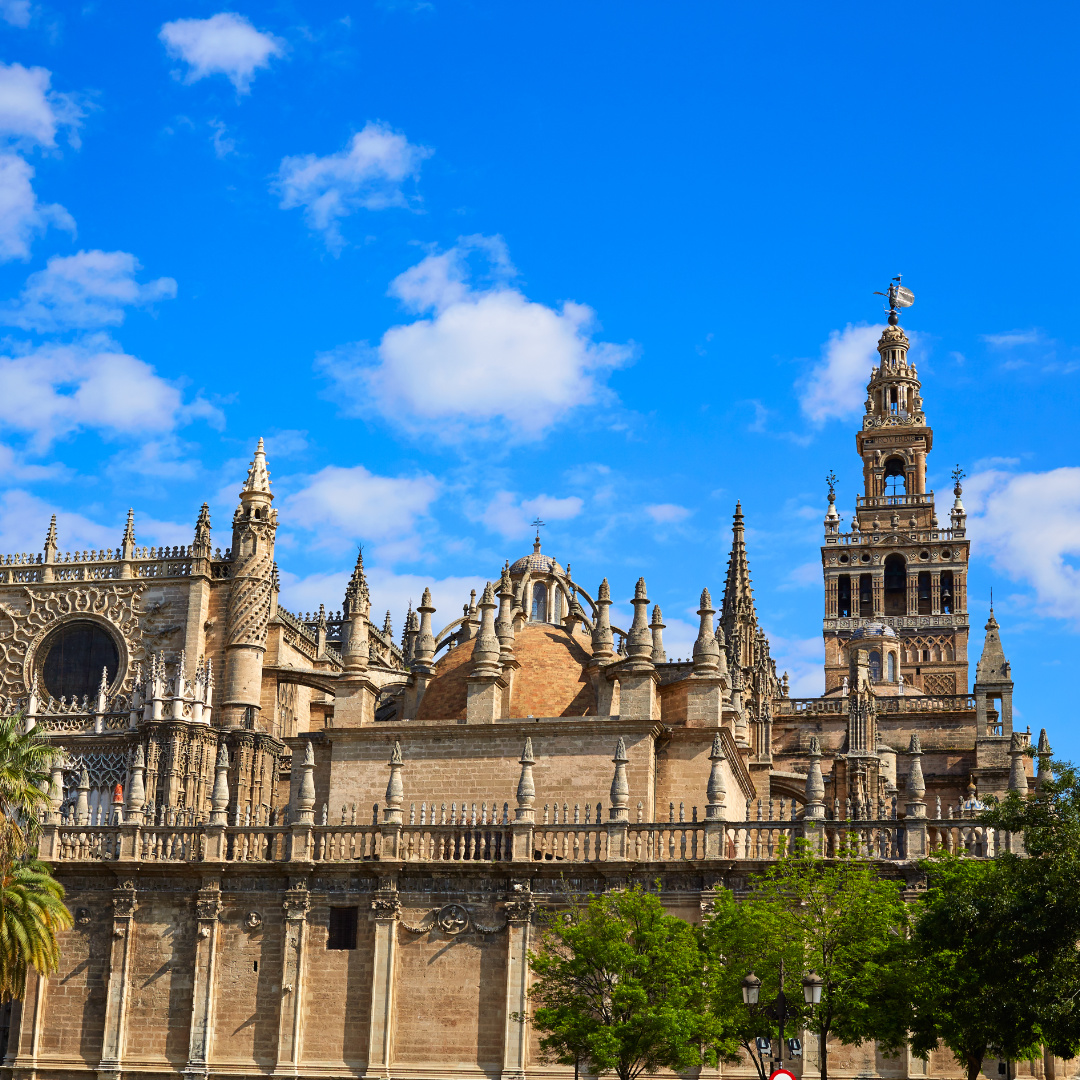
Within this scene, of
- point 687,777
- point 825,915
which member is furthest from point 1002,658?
point 825,915

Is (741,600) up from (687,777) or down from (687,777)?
up

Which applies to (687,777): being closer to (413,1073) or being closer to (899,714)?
(413,1073)

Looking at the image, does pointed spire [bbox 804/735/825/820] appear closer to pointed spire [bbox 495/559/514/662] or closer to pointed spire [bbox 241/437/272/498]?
pointed spire [bbox 495/559/514/662]

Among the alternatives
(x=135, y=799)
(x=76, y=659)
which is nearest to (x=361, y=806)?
(x=135, y=799)

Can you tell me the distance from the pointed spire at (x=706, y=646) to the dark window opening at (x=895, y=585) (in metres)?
48.6

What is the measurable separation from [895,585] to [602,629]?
49.8 metres

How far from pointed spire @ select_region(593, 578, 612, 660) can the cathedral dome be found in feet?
3.27

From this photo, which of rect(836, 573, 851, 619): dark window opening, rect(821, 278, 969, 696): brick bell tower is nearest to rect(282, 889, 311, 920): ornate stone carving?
rect(821, 278, 969, 696): brick bell tower

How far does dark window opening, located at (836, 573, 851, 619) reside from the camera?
8981cm

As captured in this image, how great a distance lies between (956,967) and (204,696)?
1179 inches

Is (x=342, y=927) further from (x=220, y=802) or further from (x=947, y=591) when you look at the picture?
(x=947, y=591)

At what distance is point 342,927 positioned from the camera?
38188 millimetres

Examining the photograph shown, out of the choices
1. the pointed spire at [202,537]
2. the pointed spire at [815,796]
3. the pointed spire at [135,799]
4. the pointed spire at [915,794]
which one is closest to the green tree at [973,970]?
the pointed spire at [915,794]

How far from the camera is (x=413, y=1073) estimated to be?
119ft
